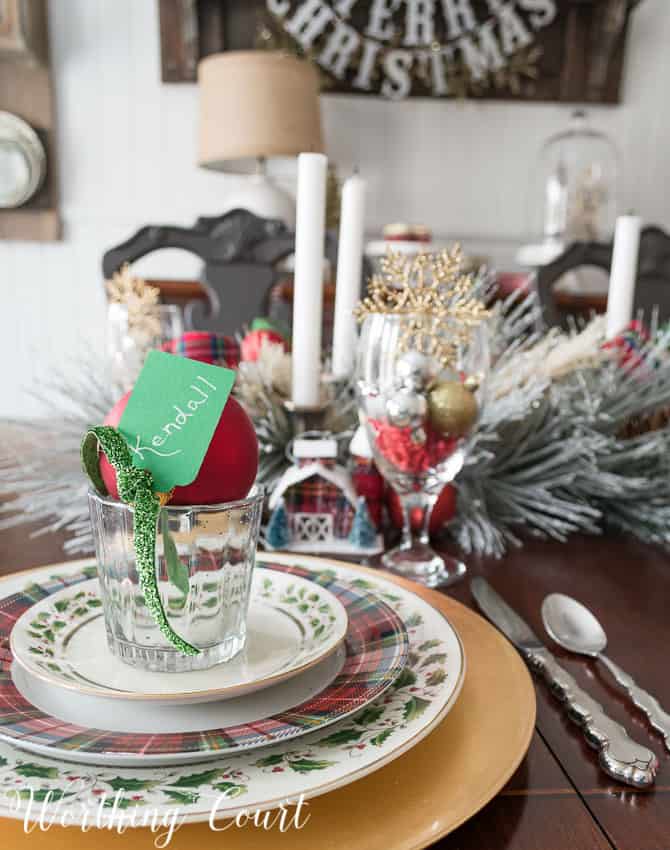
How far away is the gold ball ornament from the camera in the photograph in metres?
0.61

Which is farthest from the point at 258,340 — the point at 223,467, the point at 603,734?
the point at 603,734

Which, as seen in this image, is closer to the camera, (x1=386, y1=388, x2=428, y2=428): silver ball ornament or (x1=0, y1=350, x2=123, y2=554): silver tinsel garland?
(x1=386, y1=388, x2=428, y2=428): silver ball ornament

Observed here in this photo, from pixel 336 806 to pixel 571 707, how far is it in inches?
6.5

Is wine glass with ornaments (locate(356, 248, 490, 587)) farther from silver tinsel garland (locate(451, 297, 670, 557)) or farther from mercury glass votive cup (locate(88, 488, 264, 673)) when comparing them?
mercury glass votive cup (locate(88, 488, 264, 673))

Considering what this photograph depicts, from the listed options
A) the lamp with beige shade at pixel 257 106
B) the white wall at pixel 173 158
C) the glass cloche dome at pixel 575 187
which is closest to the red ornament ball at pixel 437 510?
the lamp with beige shade at pixel 257 106

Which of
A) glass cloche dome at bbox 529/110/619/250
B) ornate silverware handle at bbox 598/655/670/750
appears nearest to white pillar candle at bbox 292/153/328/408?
ornate silverware handle at bbox 598/655/670/750

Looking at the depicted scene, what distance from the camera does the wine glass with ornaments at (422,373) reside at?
0.61m

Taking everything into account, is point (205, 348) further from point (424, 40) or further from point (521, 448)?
point (424, 40)

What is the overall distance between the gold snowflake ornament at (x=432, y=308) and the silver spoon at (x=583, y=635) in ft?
0.68

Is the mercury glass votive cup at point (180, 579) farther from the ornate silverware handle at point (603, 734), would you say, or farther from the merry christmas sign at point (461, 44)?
the merry christmas sign at point (461, 44)

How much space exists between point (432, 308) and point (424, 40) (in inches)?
84.5

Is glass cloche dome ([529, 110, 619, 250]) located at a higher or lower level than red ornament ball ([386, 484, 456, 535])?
higher

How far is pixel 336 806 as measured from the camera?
31 centimetres

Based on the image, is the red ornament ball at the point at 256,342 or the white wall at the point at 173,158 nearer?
the red ornament ball at the point at 256,342
